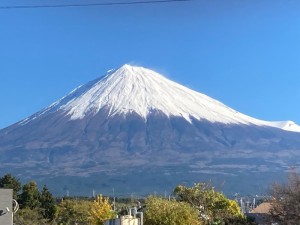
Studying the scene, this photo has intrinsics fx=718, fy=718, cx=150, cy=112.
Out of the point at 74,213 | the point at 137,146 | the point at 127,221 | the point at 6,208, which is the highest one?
the point at 137,146

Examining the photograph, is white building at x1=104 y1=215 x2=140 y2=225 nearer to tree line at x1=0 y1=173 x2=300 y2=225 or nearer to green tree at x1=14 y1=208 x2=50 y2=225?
tree line at x1=0 y1=173 x2=300 y2=225

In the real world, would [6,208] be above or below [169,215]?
above

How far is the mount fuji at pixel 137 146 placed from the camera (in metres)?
159

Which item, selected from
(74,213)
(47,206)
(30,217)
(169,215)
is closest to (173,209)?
(169,215)

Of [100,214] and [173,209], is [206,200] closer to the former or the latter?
[100,214]

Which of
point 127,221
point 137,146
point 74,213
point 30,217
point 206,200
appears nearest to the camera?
point 127,221

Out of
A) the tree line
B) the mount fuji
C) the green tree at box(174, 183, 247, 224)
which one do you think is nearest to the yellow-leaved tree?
the tree line

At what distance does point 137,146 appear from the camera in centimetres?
17662

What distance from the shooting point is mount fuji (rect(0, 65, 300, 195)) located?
159375 mm

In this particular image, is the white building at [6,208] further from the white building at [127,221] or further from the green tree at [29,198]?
the green tree at [29,198]

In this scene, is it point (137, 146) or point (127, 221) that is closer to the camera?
point (127, 221)

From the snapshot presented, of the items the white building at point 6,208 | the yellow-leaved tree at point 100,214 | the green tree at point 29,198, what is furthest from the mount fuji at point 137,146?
the white building at point 6,208

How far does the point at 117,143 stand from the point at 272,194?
500ft

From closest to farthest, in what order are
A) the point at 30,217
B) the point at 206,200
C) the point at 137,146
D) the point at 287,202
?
1. the point at 287,202
2. the point at 30,217
3. the point at 206,200
4. the point at 137,146
